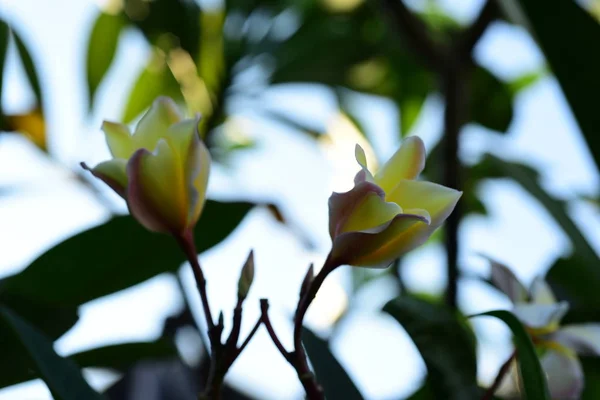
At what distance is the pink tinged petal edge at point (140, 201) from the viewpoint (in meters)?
0.33

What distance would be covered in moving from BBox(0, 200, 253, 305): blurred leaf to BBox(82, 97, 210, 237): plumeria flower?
0.24 ft

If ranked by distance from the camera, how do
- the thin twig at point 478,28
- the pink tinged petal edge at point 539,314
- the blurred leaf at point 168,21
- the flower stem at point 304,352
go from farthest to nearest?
the blurred leaf at point 168,21, the thin twig at point 478,28, the pink tinged petal edge at point 539,314, the flower stem at point 304,352

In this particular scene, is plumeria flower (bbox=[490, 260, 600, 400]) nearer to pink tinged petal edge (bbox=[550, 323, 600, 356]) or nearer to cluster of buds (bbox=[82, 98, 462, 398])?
pink tinged petal edge (bbox=[550, 323, 600, 356])

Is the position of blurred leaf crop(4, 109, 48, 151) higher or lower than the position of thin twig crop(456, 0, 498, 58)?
lower

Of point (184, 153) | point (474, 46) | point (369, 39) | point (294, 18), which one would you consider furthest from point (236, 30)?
point (184, 153)

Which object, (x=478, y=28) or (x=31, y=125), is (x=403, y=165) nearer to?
(x=478, y=28)

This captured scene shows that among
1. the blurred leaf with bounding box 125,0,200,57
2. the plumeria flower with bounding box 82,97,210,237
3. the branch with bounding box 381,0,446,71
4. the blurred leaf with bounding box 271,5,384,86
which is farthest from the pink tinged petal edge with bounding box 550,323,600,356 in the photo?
the blurred leaf with bounding box 125,0,200,57

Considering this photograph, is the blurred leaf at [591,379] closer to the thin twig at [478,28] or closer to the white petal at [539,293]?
the white petal at [539,293]

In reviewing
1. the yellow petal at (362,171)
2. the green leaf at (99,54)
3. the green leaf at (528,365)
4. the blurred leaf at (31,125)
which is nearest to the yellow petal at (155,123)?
the yellow petal at (362,171)

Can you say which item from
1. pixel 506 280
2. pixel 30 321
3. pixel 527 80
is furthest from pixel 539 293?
pixel 527 80

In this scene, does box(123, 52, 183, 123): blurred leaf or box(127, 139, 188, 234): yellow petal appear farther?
box(123, 52, 183, 123): blurred leaf

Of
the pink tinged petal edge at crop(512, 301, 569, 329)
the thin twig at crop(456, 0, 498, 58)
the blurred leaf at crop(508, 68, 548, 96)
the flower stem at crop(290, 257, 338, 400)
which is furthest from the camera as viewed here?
the blurred leaf at crop(508, 68, 548, 96)

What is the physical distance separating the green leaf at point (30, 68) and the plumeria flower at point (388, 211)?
25.5 inches

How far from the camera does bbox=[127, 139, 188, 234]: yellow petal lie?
0.34 metres
